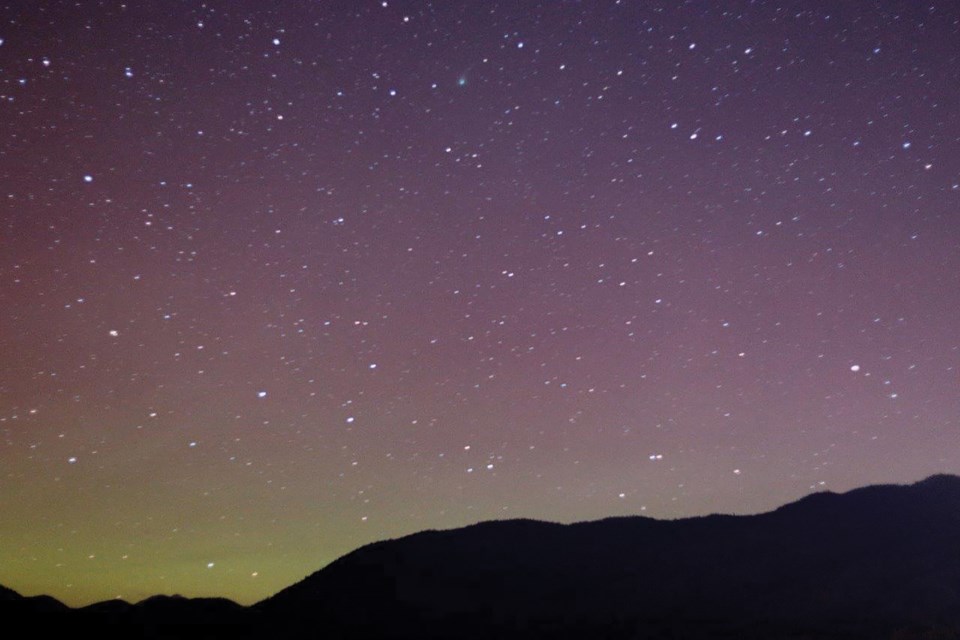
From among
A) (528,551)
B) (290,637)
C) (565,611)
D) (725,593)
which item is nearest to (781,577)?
(725,593)

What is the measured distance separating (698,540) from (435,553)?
17.8 metres

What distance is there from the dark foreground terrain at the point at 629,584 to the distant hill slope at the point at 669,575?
5.0 inches

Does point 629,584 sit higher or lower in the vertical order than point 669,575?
lower

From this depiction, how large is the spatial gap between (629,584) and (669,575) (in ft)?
8.32

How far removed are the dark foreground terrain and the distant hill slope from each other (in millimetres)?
126

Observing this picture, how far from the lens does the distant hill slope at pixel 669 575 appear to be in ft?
101

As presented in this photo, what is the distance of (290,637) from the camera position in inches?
1451

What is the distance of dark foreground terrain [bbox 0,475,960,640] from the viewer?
3078 cm

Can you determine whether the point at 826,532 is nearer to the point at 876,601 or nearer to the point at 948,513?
the point at 948,513

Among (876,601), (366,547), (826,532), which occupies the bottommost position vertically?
(876,601)

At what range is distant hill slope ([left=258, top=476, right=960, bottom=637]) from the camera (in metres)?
30.8

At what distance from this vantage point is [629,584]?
39.9 m

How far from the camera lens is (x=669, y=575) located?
1590 inches

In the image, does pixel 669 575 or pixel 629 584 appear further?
pixel 669 575
